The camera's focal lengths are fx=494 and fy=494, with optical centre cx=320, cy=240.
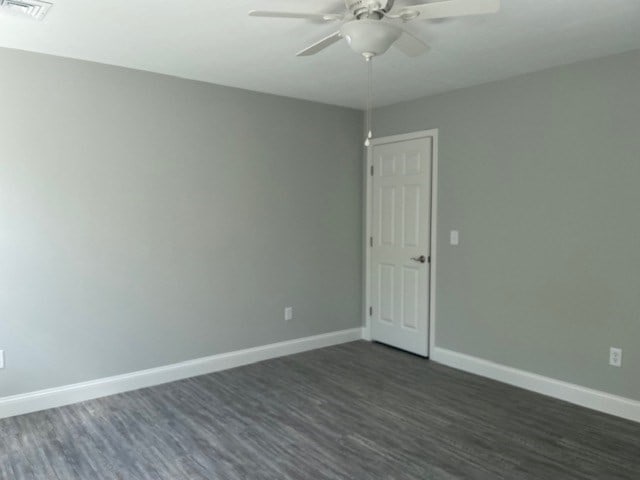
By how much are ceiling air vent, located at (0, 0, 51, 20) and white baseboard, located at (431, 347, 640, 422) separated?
390 cm

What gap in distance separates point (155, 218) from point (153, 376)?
4.12ft

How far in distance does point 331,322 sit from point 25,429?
9.17ft

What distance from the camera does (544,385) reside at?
3771 millimetres

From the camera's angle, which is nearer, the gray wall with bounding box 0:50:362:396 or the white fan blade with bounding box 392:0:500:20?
the white fan blade with bounding box 392:0:500:20

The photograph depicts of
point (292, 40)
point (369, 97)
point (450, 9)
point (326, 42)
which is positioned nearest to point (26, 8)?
point (292, 40)

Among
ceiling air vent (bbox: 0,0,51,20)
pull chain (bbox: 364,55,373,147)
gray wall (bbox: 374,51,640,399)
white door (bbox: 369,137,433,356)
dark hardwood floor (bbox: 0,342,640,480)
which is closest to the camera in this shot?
ceiling air vent (bbox: 0,0,51,20)

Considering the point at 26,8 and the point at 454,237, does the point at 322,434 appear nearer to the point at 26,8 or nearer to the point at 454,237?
the point at 454,237

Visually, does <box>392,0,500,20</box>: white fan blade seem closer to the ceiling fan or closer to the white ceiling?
the ceiling fan

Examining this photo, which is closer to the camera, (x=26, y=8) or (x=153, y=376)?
(x=26, y=8)

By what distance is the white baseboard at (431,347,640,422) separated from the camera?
336 cm

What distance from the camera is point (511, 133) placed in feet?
12.9

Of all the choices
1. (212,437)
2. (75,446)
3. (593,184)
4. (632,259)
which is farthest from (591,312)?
(75,446)

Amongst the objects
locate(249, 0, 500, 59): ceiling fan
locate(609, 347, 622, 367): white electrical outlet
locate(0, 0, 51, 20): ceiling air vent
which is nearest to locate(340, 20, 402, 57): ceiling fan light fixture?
locate(249, 0, 500, 59): ceiling fan

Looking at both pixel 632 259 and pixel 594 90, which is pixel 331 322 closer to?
pixel 632 259
